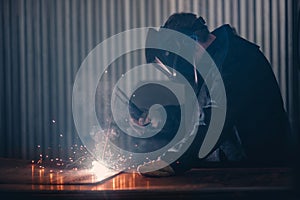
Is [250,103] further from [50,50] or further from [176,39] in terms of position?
[50,50]

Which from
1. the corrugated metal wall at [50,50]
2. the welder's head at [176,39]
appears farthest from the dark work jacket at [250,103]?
the corrugated metal wall at [50,50]

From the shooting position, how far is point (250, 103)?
5480 mm

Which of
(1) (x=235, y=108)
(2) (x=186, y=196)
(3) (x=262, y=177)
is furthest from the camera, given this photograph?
(1) (x=235, y=108)

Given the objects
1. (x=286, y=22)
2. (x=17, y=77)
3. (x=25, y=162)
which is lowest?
(x=25, y=162)

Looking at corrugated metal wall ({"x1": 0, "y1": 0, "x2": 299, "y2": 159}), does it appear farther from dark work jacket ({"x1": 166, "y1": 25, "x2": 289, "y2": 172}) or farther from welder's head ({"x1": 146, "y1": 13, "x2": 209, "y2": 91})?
dark work jacket ({"x1": 166, "y1": 25, "x2": 289, "y2": 172})

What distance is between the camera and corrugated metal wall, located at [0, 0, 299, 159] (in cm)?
580

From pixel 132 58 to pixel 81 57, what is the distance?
0.58 metres

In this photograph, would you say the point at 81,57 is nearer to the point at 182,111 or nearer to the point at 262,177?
the point at 182,111

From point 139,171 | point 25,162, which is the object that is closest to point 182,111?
point 139,171

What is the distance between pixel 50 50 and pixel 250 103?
7.60 feet

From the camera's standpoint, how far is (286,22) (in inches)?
222

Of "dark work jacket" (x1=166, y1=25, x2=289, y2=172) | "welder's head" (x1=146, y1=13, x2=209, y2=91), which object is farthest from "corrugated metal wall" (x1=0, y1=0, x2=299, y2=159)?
"dark work jacket" (x1=166, y1=25, x2=289, y2=172)

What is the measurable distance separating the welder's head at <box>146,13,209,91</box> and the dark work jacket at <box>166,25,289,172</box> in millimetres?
196

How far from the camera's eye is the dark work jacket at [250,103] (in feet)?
17.8
